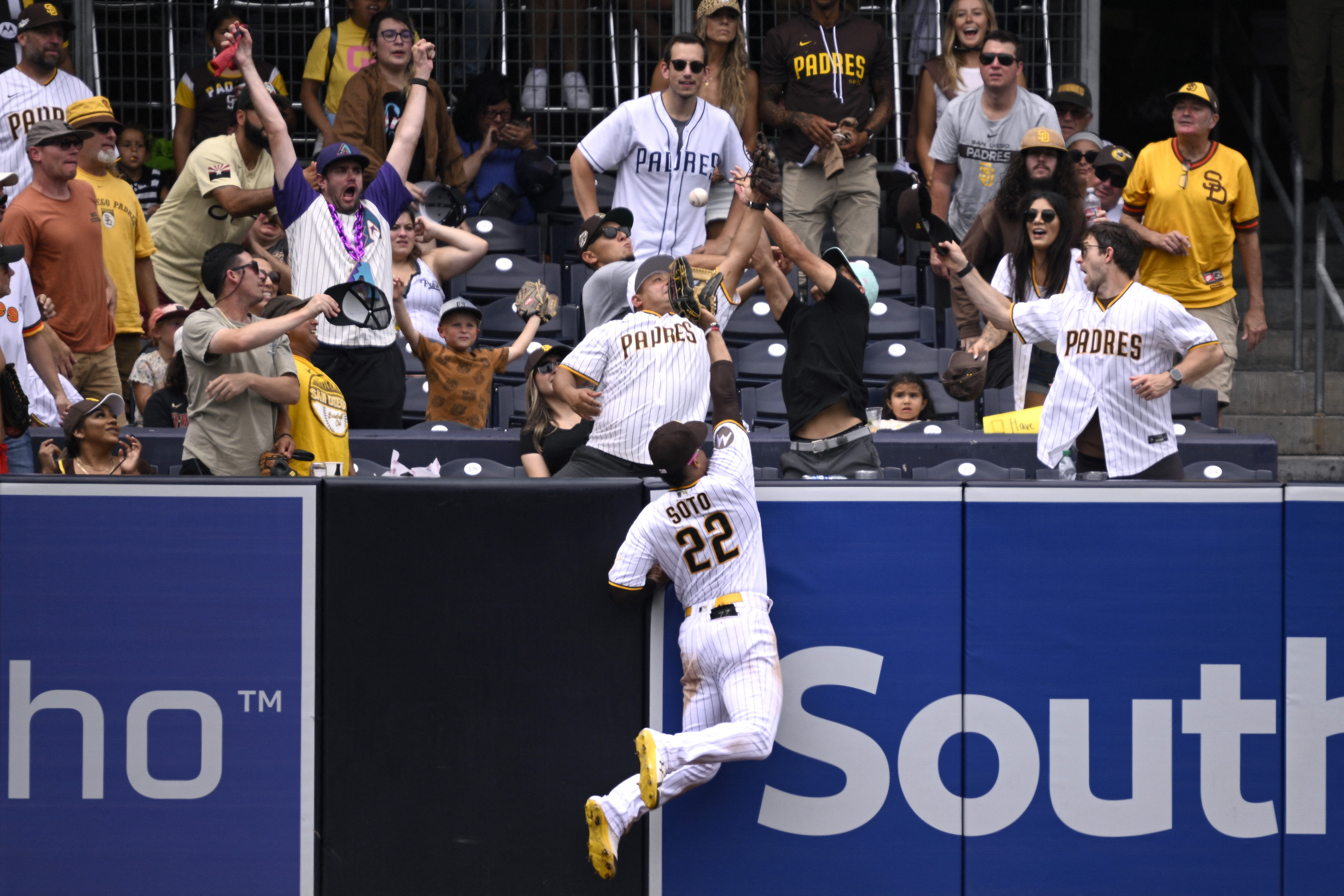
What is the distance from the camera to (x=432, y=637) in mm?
4742

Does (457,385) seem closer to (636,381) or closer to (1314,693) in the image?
(636,381)

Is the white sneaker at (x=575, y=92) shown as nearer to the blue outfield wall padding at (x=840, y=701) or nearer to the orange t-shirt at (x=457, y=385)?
the orange t-shirt at (x=457, y=385)

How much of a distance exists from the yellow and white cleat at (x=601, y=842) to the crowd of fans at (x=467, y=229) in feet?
5.36

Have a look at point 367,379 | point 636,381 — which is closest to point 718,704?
point 636,381

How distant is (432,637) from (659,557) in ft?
2.68

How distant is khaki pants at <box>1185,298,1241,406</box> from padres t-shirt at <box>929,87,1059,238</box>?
1451mm

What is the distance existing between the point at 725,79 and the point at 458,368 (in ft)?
9.61

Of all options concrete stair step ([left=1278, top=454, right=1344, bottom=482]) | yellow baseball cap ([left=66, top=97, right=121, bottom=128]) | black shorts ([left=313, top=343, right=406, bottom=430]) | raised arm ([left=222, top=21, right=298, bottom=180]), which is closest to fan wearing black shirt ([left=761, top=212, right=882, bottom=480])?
black shorts ([left=313, top=343, right=406, bottom=430])

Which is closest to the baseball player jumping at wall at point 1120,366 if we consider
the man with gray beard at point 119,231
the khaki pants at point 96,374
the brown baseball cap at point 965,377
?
the brown baseball cap at point 965,377

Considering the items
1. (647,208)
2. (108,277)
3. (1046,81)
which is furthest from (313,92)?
(1046,81)

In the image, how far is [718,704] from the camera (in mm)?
4688

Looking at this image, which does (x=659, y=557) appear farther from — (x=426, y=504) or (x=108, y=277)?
(x=108, y=277)

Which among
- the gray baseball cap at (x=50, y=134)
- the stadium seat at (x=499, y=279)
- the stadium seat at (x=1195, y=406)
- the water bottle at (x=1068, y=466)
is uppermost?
the gray baseball cap at (x=50, y=134)

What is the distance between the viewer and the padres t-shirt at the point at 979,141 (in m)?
8.78
